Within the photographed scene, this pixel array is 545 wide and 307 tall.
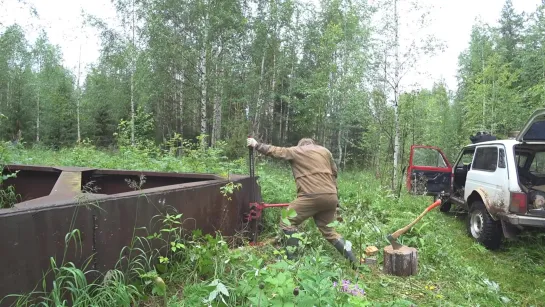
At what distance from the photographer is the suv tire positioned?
18.6 feet

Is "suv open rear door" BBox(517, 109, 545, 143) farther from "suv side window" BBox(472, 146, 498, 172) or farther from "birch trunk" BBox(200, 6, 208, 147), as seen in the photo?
"birch trunk" BBox(200, 6, 208, 147)

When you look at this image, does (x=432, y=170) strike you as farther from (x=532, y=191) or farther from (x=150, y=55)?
(x=150, y=55)

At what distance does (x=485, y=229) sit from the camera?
5.74 m

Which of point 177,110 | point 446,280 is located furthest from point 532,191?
point 177,110

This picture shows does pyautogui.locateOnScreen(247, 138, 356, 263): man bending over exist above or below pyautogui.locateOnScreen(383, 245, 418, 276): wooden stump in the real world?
above

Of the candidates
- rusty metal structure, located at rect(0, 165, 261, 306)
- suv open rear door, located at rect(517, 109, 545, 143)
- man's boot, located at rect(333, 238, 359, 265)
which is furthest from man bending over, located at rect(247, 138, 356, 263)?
suv open rear door, located at rect(517, 109, 545, 143)

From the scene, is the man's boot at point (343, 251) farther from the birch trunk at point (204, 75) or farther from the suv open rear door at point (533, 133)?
the birch trunk at point (204, 75)

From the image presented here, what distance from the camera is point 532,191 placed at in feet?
18.0

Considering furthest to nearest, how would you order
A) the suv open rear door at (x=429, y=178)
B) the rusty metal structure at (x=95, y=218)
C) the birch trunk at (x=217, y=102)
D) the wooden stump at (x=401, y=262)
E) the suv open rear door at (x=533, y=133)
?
1. the birch trunk at (x=217, y=102)
2. the suv open rear door at (x=429, y=178)
3. the suv open rear door at (x=533, y=133)
4. the wooden stump at (x=401, y=262)
5. the rusty metal structure at (x=95, y=218)

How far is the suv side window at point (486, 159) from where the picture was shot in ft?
20.5

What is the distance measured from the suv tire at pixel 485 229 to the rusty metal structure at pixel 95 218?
413 cm

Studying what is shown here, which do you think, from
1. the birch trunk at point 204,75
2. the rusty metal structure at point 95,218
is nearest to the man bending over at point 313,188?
the rusty metal structure at point 95,218

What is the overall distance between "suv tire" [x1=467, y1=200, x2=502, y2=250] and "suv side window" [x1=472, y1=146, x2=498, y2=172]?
71 cm

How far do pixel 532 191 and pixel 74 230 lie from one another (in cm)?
635
